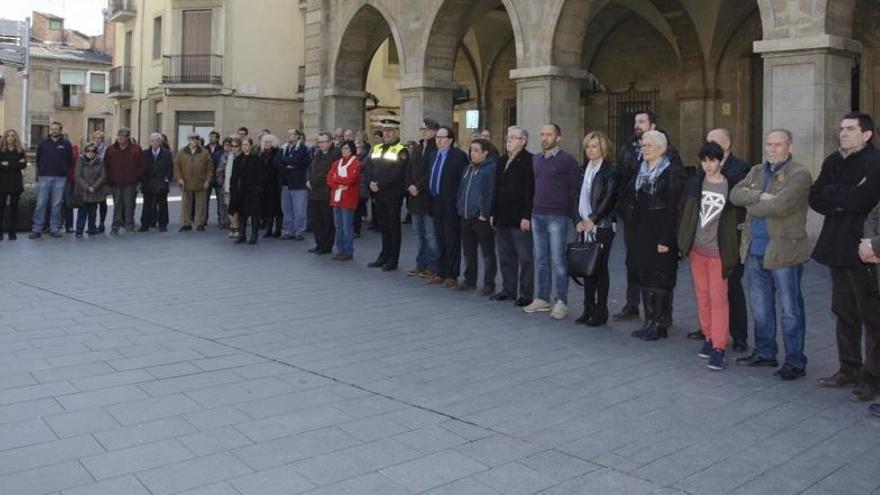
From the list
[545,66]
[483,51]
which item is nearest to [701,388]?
[545,66]

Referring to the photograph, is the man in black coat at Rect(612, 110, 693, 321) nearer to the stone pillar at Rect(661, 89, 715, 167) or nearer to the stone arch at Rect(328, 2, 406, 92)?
the stone arch at Rect(328, 2, 406, 92)

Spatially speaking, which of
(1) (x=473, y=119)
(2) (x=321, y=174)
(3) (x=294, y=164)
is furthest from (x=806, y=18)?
(1) (x=473, y=119)

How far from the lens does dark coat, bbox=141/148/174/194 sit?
50.0 ft

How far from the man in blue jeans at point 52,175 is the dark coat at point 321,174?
490cm

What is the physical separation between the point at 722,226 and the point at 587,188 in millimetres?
1700

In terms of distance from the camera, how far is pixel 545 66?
46.6 feet

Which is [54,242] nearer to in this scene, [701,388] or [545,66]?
[545,66]

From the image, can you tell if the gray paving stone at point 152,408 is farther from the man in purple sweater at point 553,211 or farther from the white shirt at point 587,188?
the white shirt at point 587,188

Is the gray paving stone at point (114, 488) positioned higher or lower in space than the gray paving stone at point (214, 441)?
lower

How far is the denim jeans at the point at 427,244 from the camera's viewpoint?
32.6 ft

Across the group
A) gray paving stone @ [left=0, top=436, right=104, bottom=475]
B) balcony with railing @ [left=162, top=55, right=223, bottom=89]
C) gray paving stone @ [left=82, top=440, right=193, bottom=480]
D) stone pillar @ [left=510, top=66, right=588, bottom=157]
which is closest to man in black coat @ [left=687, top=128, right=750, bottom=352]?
gray paving stone @ [left=82, top=440, right=193, bottom=480]

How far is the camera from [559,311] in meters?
7.82

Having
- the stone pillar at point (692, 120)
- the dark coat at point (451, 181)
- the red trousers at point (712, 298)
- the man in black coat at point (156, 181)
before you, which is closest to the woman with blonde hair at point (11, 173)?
the man in black coat at point (156, 181)

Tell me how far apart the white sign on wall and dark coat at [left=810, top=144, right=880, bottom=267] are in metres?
19.2
